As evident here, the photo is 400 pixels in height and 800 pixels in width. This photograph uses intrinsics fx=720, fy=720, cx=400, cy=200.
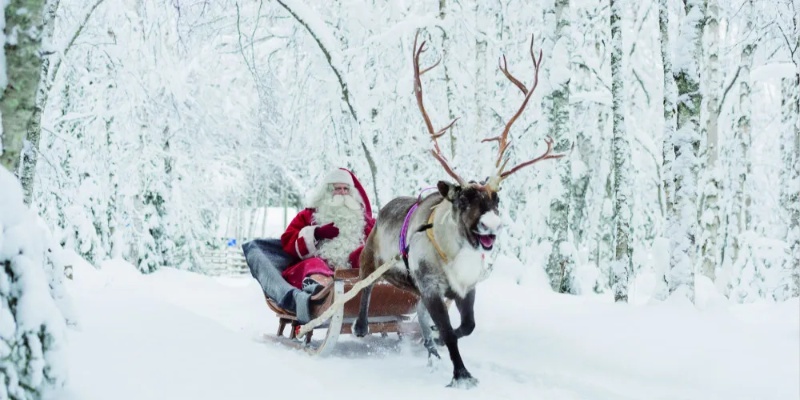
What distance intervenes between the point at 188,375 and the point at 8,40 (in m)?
1.87

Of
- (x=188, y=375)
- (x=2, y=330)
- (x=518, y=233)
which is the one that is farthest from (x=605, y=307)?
(x=518, y=233)

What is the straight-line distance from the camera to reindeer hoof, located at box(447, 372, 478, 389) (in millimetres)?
4523

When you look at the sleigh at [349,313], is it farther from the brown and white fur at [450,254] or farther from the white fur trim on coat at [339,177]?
the white fur trim on coat at [339,177]

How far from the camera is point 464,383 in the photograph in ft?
14.9

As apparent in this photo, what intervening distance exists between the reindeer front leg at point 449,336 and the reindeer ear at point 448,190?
0.68 meters

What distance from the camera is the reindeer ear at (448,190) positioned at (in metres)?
4.55

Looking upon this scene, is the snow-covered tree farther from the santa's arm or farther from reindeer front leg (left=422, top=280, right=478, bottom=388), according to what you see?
the santa's arm

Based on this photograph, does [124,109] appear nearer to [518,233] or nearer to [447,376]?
[518,233]

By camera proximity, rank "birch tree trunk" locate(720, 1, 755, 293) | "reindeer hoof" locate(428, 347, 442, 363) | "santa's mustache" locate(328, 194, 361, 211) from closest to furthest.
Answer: "reindeer hoof" locate(428, 347, 442, 363) → "santa's mustache" locate(328, 194, 361, 211) → "birch tree trunk" locate(720, 1, 755, 293)

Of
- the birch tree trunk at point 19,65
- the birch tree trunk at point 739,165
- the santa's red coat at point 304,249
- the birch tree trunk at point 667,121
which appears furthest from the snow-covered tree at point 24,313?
the birch tree trunk at point 739,165

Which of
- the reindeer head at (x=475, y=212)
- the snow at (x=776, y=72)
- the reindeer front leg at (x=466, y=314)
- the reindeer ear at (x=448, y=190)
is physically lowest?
the reindeer front leg at (x=466, y=314)

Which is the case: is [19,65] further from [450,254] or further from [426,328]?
[426,328]

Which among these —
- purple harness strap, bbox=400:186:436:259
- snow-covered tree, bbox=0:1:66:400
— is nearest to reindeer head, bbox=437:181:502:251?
purple harness strap, bbox=400:186:436:259

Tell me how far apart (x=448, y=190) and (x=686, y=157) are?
8.50ft
